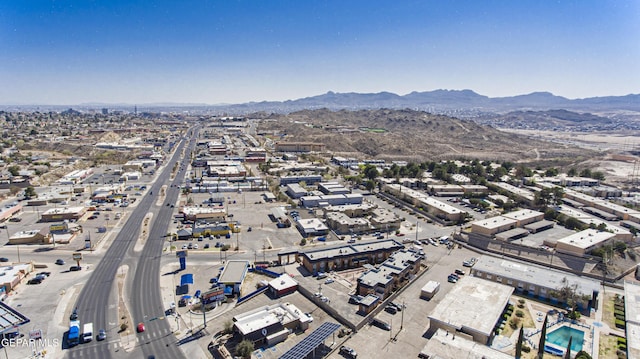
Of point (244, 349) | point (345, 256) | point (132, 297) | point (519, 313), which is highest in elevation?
point (345, 256)

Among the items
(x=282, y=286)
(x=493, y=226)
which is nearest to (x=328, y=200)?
(x=493, y=226)

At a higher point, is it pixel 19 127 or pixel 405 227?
pixel 19 127

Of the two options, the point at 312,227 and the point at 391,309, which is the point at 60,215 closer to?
the point at 312,227

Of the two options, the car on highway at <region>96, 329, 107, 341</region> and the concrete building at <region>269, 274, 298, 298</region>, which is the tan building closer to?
the concrete building at <region>269, 274, 298, 298</region>

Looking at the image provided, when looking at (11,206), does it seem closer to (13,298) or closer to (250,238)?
(13,298)

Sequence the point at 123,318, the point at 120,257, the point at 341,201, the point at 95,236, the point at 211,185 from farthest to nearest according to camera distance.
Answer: the point at 211,185
the point at 341,201
the point at 95,236
the point at 120,257
the point at 123,318

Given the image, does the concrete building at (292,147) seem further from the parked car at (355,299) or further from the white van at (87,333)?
the white van at (87,333)

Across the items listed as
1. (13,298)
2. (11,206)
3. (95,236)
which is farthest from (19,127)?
(13,298)
